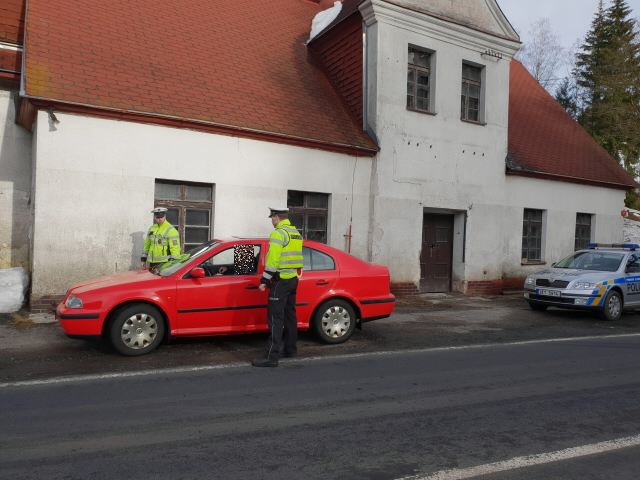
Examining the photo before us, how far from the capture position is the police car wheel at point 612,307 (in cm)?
1080

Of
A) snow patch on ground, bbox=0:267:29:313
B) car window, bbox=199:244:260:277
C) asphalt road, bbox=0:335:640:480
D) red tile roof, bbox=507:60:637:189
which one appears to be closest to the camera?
asphalt road, bbox=0:335:640:480

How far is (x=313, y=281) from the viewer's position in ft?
24.7

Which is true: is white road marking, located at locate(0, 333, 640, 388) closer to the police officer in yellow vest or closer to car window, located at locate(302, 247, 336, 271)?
the police officer in yellow vest

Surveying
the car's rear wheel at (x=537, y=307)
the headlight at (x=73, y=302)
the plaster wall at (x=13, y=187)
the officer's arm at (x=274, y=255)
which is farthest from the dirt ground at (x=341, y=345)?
the plaster wall at (x=13, y=187)

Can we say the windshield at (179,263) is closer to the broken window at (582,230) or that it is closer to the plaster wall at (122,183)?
the plaster wall at (122,183)

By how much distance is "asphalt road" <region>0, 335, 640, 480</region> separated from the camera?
3666 millimetres

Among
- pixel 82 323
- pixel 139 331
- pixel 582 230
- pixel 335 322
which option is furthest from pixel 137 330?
pixel 582 230

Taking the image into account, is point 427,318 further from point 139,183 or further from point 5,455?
point 5,455

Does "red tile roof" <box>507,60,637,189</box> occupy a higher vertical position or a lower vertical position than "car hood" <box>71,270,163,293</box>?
higher

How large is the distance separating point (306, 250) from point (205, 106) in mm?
4971

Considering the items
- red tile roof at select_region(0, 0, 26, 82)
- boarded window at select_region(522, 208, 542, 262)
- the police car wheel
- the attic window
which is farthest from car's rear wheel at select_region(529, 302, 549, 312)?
red tile roof at select_region(0, 0, 26, 82)

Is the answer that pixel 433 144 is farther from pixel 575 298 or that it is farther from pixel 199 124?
pixel 199 124

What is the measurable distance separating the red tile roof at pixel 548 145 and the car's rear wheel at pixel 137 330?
37.6ft

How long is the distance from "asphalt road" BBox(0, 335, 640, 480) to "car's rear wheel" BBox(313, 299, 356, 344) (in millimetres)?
817
